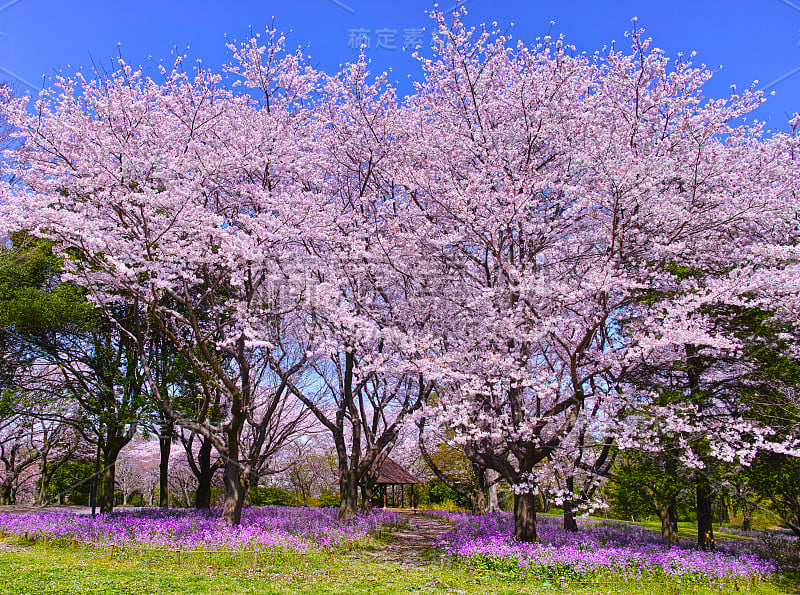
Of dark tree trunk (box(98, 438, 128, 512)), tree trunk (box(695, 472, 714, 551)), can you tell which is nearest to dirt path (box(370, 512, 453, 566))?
tree trunk (box(695, 472, 714, 551))

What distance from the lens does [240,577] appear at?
8117 mm

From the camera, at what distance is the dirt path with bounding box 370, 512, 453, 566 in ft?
35.5

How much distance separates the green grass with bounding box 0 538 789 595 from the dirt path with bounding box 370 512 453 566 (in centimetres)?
65

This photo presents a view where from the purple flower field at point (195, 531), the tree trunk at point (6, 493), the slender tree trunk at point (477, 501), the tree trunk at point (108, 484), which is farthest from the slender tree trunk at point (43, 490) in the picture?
the slender tree trunk at point (477, 501)

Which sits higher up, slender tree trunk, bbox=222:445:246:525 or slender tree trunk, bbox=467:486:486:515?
slender tree trunk, bbox=222:445:246:525

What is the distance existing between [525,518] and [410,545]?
3.38 metres

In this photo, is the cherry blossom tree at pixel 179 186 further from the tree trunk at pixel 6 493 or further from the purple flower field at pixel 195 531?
the tree trunk at pixel 6 493

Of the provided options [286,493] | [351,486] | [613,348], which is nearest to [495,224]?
[613,348]

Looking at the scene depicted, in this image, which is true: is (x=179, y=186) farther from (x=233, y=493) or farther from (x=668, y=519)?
(x=668, y=519)

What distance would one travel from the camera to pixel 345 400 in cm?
1353

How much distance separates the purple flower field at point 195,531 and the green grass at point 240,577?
0.39m

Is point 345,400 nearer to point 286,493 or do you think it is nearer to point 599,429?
point 599,429

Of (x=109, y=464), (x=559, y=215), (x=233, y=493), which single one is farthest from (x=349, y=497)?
(x=559, y=215)

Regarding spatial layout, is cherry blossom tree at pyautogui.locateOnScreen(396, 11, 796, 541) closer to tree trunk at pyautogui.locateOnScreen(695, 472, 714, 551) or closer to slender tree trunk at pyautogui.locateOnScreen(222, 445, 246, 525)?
tree trunk at pyautogui.locateOnScreen(695, 472, 714, 551)
